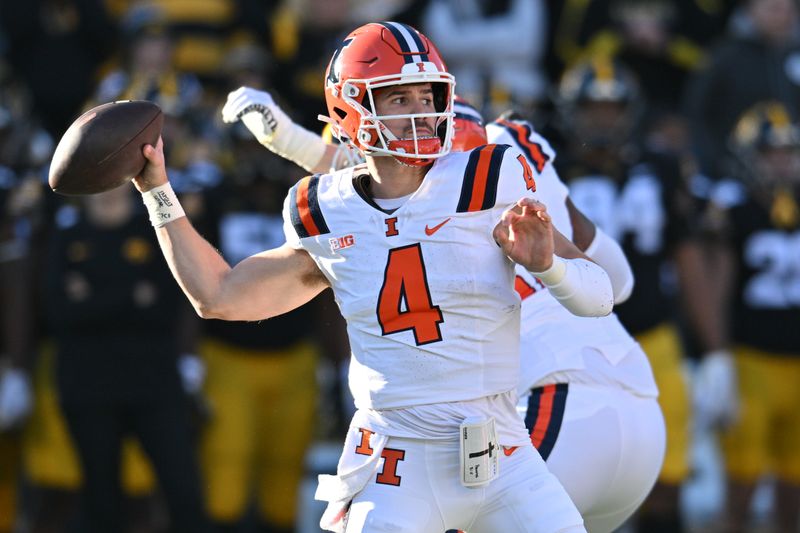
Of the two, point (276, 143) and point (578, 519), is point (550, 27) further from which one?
point (578, 519)

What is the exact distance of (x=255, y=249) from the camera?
7.46 m

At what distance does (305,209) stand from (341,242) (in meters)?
0.16

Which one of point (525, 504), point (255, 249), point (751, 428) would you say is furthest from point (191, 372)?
point (525, 504)

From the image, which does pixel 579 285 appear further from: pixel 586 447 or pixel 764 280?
pixel 764 280

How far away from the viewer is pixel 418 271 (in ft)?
12.7

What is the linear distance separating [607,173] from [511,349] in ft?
11.6

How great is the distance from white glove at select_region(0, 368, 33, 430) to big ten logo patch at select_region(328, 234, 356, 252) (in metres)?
3.64

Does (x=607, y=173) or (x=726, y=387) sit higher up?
(x=607, y=173)

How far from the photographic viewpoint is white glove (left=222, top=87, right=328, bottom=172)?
482 centimetres

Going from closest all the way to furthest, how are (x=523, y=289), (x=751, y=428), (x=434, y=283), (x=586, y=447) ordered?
(x=434, y=283), (x=586, y=447), (x=523, y=289), (x=751, y=428)

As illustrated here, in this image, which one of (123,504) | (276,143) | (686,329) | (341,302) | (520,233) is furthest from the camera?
(686,329)

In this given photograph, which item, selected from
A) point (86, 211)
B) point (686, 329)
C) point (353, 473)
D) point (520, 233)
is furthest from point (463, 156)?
point (686, 329)

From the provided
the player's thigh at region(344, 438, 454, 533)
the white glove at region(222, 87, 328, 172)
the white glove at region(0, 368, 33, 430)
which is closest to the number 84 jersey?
the player's thigh at region(344, 438, 454, 533)

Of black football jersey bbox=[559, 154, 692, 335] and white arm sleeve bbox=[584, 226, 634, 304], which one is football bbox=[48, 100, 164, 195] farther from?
black football jersey bbox=[559, 154, 692, 335]
